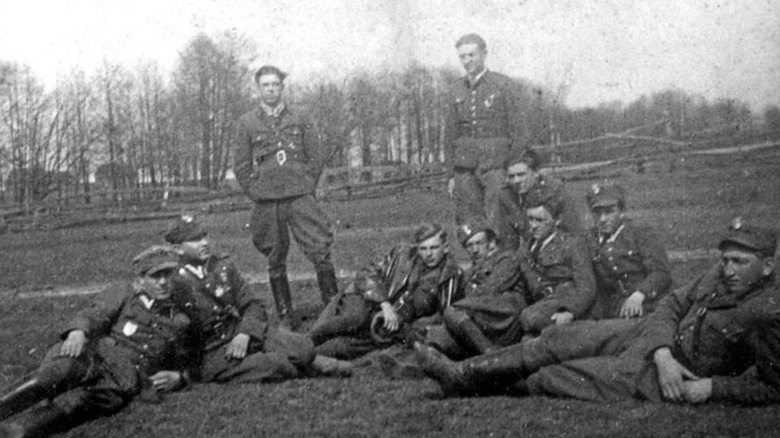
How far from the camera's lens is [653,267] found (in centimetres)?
476

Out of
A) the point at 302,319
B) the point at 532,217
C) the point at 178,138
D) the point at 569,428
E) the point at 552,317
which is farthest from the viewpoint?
the point at 178,138

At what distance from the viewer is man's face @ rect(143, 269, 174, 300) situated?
4.29m

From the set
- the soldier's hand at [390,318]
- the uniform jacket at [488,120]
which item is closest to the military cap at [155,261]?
the soldier's hand at [390,318]

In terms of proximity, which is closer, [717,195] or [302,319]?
[302,319]

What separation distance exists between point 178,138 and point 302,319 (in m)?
17.6

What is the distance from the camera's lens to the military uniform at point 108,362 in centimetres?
368

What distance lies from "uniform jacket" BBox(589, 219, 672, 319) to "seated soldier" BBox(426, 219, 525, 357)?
1.65 feet

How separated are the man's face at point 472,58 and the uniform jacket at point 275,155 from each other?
52.2 inches

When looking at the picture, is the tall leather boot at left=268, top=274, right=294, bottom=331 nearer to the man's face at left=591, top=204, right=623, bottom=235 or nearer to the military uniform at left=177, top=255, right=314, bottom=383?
the military uniform at left=177, top=255, right=314, bottom=383

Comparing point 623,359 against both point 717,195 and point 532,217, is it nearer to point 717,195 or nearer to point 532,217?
point 532,217

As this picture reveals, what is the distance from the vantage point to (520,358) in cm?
383

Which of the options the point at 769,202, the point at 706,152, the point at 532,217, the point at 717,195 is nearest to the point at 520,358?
the point at 532,217

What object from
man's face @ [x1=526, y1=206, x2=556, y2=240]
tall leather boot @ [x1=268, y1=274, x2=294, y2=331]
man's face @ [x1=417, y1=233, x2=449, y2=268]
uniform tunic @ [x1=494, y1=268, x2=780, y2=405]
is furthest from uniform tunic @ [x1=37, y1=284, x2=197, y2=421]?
man's face @ [x1=526, y1=206, x2=556, y2=240]

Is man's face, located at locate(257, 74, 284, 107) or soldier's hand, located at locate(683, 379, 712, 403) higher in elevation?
man's face, located at locate(257, 74, 284, 107)
